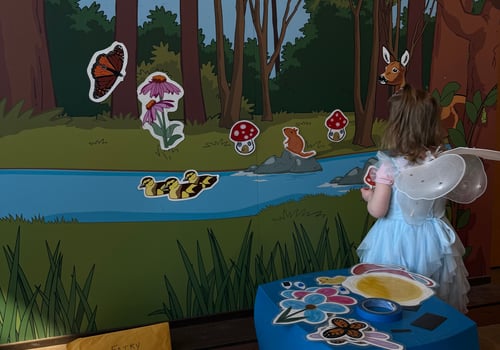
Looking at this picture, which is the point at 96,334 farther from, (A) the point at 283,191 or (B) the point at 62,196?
(A) the point at 283,191

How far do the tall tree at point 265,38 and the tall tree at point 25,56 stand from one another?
95 centimetres

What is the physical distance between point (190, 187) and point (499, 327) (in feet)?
5.62

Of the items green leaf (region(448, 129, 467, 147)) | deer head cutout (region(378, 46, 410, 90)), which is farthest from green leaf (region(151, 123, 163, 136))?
green leaf (region(448, 129, 467, 147))

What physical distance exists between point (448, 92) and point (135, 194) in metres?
1.77

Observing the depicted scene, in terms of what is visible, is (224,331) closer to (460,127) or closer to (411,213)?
(411,213)

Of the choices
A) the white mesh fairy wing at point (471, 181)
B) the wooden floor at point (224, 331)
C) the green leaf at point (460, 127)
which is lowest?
the wooden floor at point (224, 331)

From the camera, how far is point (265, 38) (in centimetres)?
245

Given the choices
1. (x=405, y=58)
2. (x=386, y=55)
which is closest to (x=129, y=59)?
(x=386, y=55)

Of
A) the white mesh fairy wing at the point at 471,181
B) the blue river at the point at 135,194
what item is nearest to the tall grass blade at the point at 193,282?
the blue river at the point at 135,194

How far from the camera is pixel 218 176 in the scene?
97.8 inches

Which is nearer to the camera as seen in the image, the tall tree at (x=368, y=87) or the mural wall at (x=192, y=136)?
the mural wall at (x=192, y=136)

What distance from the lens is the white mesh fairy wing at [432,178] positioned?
1607 mm

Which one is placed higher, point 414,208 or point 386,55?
point 386,55

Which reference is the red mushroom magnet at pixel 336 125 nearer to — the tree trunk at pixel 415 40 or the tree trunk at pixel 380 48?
the tree trunk at pixel 380 48
